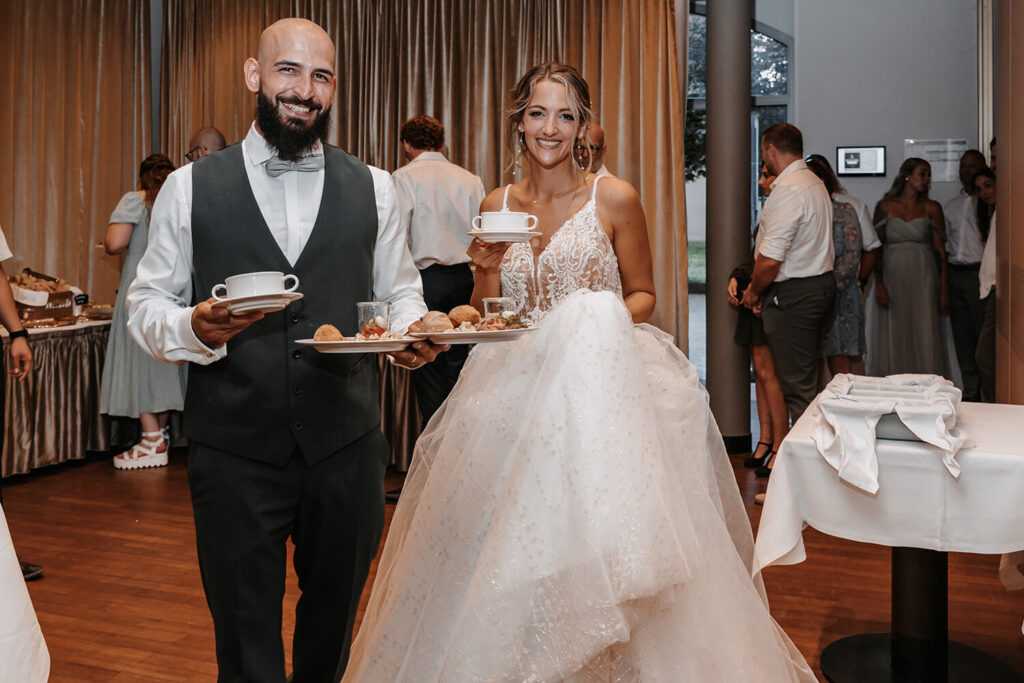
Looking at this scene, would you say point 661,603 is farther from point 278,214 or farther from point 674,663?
point 278,214

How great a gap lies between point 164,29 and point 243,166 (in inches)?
220

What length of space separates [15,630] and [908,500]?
198 cm

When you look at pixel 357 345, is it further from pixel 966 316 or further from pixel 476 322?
pixel 966 316

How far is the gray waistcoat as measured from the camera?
2018mm

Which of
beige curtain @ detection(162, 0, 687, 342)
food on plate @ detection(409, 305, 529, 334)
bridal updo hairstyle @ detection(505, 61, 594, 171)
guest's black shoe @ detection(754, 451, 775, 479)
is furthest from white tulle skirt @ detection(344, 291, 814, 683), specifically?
beige curtain @ detection(162, 0, 687, 342)

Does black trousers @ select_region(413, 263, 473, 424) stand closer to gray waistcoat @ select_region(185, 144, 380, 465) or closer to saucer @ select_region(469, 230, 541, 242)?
saucer @ select_region(469, 230, 541, 242)

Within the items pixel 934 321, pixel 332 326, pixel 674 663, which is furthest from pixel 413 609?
pixel 934 321

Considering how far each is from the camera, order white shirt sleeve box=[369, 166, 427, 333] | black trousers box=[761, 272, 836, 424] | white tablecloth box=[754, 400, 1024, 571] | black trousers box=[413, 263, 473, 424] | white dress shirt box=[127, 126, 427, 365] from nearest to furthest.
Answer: white dress shirt box=[127, 126, 427, 365] → white shirt sleeve box=[369, 166, 427, 333] → white tablecloth box=[754, 400, 1024, 571] → black trousers box=[413, 263, 473, 424] → black trousers box=[761, 272, 836, 424]

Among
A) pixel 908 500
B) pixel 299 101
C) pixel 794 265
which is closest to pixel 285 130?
pixel 299 101

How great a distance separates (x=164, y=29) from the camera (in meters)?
7.00

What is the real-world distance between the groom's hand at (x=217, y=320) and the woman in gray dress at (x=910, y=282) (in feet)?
19.6

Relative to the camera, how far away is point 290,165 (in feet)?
6.84

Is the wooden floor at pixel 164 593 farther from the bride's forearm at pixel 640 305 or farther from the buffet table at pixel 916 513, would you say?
the bride's forearm at pixel 640 305

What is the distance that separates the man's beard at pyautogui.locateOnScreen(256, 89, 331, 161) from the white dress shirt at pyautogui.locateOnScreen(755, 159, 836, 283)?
360 cm
